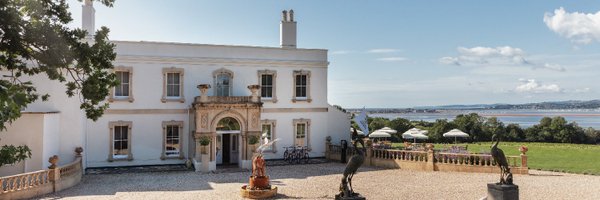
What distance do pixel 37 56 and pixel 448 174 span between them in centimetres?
1663

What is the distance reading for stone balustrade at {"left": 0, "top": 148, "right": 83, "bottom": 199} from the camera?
565 inches

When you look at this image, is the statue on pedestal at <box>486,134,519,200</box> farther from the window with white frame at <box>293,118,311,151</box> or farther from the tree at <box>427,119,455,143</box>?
the tree at <box>427,119,455,143</box>

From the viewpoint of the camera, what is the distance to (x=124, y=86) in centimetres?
2252

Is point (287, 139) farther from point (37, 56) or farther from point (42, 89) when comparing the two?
point (37, 56)

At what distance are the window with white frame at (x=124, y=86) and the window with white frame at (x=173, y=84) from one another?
5.21 ft

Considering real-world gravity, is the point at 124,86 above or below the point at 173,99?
above

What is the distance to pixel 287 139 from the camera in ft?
83.4

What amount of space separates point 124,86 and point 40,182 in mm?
7752

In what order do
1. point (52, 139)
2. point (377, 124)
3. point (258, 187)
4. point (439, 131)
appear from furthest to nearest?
point (377, 124) < point (439, 131) < point (52, 139) < point (258, 187)

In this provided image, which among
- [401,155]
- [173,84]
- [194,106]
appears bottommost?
[401,155]

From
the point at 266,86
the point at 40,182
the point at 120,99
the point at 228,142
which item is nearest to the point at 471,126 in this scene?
the point at 266,86

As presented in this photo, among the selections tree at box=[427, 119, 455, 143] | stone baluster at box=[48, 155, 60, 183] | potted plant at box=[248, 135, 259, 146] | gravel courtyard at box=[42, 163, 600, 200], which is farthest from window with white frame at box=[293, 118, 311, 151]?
tree at box=[427, 119, 455, 143]

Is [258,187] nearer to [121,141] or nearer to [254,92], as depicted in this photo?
[254,92]

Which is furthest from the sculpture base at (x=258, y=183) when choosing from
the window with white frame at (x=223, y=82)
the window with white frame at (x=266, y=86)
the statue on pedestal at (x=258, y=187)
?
the window with white frame at (x=266, y=86)
